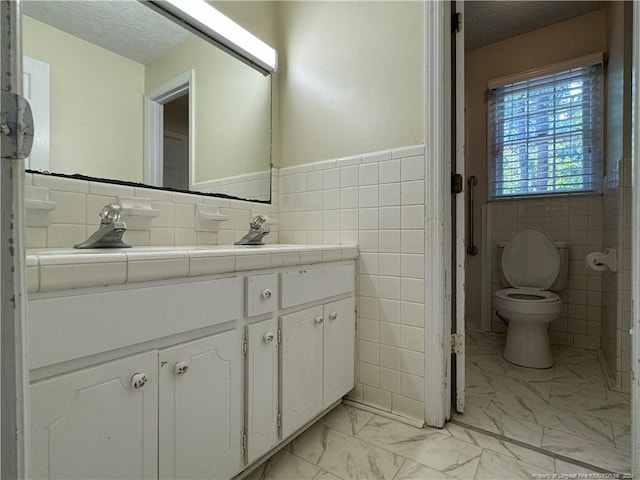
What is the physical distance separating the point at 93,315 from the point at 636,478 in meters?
1.60

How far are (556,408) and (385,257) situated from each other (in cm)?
110

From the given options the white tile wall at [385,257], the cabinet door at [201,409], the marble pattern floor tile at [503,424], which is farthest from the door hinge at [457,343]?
the cabinet door at [201,409]

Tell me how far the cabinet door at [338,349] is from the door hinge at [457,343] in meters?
0.44

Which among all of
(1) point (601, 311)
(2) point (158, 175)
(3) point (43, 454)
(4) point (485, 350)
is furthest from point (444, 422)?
(1) point (601, 311)

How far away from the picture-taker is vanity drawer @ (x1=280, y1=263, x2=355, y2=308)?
3.58 ft

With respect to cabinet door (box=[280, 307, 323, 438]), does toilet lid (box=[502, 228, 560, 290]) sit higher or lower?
higher

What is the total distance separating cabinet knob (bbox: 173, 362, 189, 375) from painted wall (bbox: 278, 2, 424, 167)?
1.17 metres

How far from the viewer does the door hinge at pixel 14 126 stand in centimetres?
31

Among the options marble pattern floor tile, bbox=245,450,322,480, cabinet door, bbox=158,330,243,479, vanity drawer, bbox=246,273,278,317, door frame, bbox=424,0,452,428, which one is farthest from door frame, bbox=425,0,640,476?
cabinet door, bbox=158,330,243,479

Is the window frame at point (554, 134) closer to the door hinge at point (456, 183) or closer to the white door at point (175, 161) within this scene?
the door hinge at point (456, 183)

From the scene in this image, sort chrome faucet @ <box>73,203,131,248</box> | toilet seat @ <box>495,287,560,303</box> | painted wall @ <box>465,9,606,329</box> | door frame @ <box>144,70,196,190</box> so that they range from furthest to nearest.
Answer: painted wall @ <box>465,9,606,329</box>, toilet seat @ <box>495,287,560,303</box>, door frame @ <box>144,70,196,190</box>, chrome faucet @ <box>73,203,131,248</box>

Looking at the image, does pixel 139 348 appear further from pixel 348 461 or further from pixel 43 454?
pixel 348 461

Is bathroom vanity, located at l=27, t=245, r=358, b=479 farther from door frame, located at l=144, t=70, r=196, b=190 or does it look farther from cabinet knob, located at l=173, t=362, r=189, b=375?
door frame, located at l=144, t=70, r=196, b=190

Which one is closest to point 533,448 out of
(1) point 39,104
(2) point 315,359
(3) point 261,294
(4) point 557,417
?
(4) point 557,417
